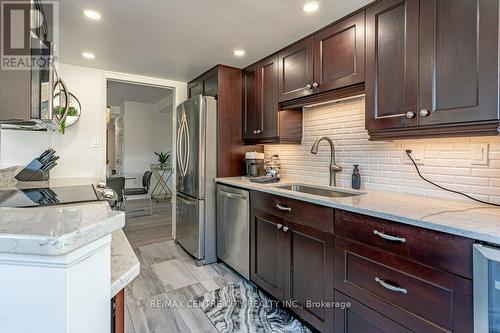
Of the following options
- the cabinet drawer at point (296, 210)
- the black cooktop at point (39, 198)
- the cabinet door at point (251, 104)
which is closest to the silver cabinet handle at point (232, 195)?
the cabinet drawer at point (296, 210)

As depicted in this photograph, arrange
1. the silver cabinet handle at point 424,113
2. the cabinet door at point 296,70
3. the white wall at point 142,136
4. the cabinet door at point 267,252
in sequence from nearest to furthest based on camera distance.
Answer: the silver cabinet handle at point 424,113 < the cabinet door at point 267,252 < the cabinet door at point 296,70 < the white wall at point 142,136

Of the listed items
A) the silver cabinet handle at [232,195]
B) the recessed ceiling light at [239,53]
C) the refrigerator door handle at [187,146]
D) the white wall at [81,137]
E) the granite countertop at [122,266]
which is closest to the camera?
the granite countertop at [122,266]

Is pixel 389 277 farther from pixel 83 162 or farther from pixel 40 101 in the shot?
pixel 83 162

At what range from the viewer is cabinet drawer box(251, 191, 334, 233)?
1621 mm

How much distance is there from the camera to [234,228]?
2.60 m

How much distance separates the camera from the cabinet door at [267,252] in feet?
6.61

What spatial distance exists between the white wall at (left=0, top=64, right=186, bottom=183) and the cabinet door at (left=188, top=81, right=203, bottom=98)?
780 millimetres

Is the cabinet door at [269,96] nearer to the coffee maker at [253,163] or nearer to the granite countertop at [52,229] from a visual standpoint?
the coffee maker at [253,163]

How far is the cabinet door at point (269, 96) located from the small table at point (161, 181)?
4.54 metres

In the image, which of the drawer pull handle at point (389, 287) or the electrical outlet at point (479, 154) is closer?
the drawer pull handle at point (389, 287)

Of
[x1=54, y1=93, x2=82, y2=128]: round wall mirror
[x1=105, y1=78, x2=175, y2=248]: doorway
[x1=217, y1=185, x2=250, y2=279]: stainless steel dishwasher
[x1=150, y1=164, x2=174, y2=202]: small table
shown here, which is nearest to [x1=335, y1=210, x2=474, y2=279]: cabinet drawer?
[x1=217, y1=185, x2=250, y2=279]: stainless steel dishwasher

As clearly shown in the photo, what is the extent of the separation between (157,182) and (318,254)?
589cm

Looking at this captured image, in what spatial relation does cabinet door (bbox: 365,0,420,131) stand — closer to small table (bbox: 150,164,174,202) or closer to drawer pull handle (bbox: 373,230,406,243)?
drawer pull handle (bbox: 373,230,406,243)

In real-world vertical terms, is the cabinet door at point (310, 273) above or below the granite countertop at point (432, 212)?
below
